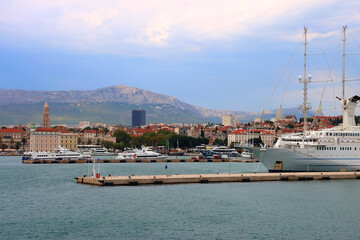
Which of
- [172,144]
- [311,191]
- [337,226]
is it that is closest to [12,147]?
[172,144]

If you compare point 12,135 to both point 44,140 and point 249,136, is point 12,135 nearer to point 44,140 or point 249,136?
point 44,140

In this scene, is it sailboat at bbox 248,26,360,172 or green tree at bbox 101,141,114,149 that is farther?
green tree at bbox 101,141,114,149

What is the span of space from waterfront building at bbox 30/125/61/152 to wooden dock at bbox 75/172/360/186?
94.7 m

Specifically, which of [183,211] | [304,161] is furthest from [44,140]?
[183,211]

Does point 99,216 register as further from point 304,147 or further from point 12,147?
point 12,147

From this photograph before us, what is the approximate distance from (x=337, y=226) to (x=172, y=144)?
132523 millimetres

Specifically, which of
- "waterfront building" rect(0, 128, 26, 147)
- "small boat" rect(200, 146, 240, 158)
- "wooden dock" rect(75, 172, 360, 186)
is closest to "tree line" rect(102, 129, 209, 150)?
"small boat" rect(200, 146, 240, 158)

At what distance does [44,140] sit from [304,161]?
98420 mm

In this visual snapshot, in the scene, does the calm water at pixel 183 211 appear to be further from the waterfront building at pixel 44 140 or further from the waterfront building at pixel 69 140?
the waterfront building at pixel 69 140

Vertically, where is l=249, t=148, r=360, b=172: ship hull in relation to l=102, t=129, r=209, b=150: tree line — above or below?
below

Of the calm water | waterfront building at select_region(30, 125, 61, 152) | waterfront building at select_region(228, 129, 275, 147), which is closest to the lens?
the calm water

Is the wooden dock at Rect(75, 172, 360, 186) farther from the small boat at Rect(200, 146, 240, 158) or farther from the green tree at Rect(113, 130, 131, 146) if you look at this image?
the green tree at Rect(113, 130, 131, 146)

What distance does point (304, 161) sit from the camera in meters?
58.4

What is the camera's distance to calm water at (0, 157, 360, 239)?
29547 mm
